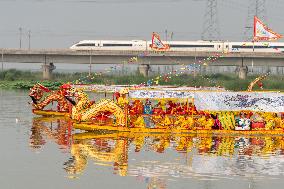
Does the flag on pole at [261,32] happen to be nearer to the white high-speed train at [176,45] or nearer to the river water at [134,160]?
the river water at [134,160]

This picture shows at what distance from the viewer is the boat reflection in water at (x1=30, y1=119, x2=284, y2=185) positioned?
36594 mm

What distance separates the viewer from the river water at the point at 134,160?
1339 inches

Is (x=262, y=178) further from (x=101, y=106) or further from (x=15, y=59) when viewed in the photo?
(x=15, y=59)

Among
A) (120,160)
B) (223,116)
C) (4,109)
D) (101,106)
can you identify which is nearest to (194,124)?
(223,116)

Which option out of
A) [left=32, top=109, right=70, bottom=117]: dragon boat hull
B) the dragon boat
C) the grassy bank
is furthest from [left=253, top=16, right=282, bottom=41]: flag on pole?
the grassy bank

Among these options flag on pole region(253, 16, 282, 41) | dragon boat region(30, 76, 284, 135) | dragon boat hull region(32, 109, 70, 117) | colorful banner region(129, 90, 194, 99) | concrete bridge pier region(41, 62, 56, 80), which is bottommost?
dragon boat hull region(32, 109, 70, 117)

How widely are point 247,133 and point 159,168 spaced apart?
49.0 feet

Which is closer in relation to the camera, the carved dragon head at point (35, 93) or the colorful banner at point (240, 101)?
the colorful banner at point (240, 101)

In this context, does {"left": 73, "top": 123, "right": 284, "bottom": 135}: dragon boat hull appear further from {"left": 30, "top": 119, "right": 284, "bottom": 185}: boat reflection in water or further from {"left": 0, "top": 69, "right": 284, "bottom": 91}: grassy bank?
{"left": 0, "top": 69, "right": 284, "bottom": 91}: grassy bank

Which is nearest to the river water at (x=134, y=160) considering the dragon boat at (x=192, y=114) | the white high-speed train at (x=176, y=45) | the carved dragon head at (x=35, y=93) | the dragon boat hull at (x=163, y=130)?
the dragon boat hull at (x=163, y=130)

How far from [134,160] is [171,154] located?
339 cm

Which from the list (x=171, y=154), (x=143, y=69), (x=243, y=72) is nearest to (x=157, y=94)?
(x=171, y=154)

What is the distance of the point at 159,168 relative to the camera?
→ 3741 centimetres

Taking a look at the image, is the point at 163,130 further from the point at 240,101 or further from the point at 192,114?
the point at 240,101
